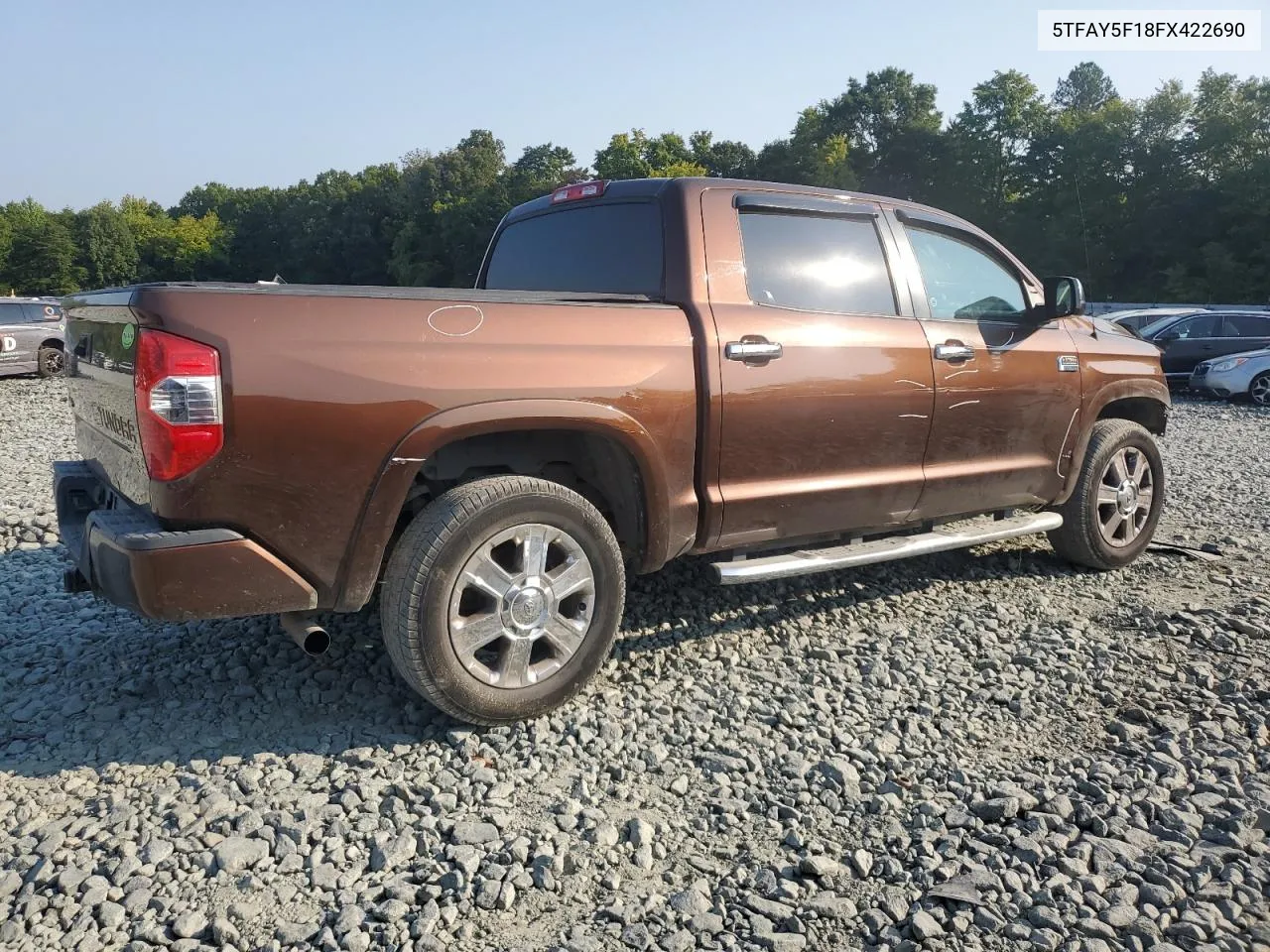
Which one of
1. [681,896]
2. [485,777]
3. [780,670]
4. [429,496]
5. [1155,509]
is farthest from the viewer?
[1155,509]

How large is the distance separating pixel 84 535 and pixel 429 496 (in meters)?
1.13

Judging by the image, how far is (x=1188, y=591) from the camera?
17.0ft

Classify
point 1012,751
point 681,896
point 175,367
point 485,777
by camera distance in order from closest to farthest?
point 681,896, point 175,367, point 485,777, point 1012,751

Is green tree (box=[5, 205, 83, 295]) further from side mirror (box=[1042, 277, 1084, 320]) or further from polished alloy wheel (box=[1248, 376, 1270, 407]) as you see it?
side mirror (box=[1042, 277, 1084, 320])

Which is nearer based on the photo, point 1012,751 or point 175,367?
→ point 175,367

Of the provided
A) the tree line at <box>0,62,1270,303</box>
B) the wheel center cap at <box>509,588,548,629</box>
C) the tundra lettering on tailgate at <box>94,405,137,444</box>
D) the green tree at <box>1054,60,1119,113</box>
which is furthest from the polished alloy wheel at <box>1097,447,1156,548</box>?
the green tree at <box>1054,60,1119,113</box>

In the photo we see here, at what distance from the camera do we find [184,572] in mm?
2875

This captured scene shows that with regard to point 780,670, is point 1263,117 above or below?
above

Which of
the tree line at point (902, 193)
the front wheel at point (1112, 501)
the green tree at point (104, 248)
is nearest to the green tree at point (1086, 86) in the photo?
the tree line at point (902, 193)

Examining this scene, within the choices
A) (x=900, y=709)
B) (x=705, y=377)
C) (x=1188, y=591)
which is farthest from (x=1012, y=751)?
(x=1188, y=591)

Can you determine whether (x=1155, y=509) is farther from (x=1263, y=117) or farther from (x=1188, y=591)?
(x=1263, y=117)

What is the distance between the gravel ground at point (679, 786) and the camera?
2445mm

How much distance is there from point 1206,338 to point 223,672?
18.2m

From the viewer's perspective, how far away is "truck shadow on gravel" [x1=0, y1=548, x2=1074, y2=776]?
3.33 meters
